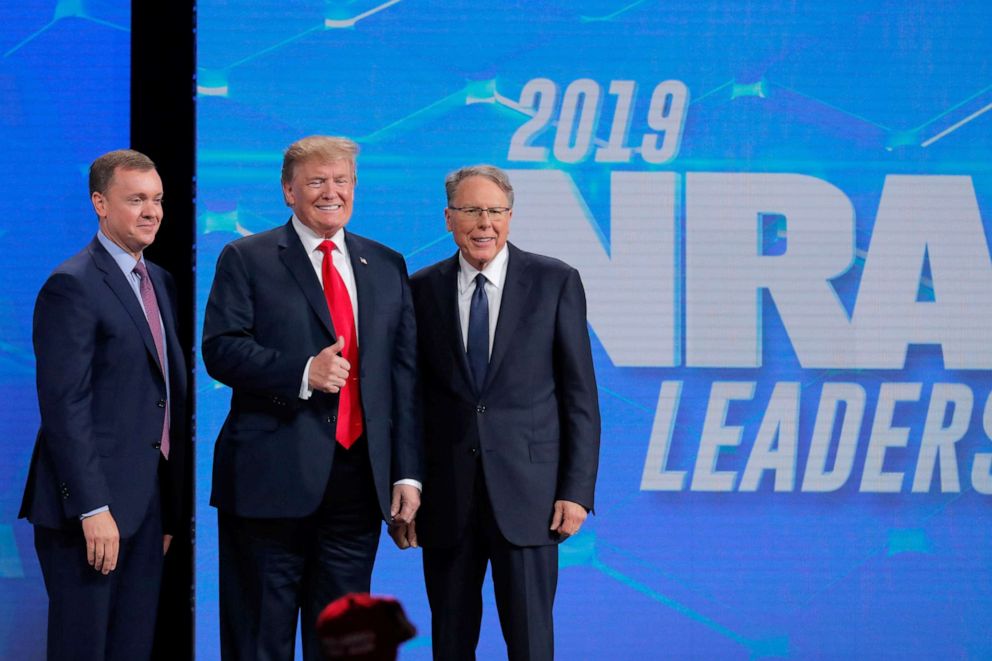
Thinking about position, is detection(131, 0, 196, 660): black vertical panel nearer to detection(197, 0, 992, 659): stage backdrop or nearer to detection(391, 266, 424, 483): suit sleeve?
detection(197, 0, 992, 659): stage backdrop

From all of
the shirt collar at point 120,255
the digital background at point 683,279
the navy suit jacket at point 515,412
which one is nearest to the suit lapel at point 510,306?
the navy suit jacket at point 515,412

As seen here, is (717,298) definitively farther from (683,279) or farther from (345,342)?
(345,342)

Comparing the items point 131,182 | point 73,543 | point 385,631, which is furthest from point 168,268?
point 385,631

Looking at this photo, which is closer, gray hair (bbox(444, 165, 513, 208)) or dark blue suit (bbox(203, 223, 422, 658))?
dark blue suit (bbox(203, 223, 422, 658))

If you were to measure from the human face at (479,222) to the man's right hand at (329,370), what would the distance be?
482 millimetres

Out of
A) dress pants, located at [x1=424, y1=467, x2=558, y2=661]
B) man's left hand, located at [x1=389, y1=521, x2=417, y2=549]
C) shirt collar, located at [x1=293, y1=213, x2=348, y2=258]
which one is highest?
shirt collar, located at [x1=293, y1=213, x2=348, y2=258]

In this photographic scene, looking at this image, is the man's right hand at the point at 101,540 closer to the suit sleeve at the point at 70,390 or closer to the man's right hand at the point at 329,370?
the suit sleeve at the point at 70,390

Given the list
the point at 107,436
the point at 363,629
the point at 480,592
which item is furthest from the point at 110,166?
the point at 363,629

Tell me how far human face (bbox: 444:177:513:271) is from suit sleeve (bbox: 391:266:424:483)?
0.20m

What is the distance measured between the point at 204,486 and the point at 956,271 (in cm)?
269

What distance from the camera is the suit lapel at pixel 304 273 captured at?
8.84 feet

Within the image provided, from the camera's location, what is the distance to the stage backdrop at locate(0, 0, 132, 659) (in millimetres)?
3898

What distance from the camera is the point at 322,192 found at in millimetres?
2748

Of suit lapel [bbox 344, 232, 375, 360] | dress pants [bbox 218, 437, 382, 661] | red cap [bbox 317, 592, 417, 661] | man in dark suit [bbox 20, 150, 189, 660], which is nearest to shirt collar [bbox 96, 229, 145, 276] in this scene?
man in dark suit [bbox 20, 150, 189, 660]
